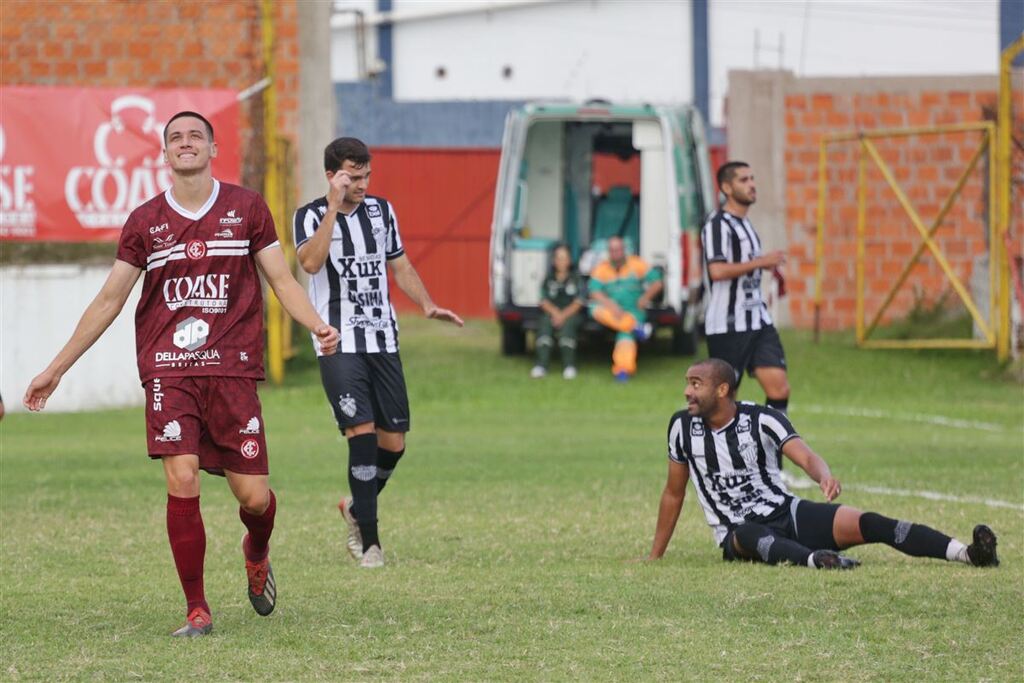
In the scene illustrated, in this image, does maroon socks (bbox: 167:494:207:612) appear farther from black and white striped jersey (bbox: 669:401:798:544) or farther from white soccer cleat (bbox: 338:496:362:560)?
black and white striped jersey (bbox: 669:401:798:544)

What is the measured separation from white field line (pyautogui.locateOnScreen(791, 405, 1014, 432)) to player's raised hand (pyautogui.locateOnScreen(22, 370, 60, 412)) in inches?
443

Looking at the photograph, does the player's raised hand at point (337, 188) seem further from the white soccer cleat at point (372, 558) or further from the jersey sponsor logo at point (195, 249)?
the jersey sponsor logo at point (195, 249)

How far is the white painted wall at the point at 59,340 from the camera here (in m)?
18.5

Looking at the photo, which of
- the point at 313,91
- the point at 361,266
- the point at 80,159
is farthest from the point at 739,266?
the point at 313,91

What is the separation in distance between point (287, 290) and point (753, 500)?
2.90 m

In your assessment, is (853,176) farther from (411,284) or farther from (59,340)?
(411,284)

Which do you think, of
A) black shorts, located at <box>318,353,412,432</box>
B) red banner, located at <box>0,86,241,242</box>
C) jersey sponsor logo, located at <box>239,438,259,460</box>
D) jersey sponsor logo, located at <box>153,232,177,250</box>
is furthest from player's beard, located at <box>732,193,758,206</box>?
red banner, located at <box>0,86,241,242</box>

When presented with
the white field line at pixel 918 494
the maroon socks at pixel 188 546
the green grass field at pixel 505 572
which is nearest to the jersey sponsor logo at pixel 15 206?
the green grass field at pixel 505 572

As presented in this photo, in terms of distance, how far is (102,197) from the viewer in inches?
733

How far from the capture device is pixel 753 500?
9008 millimetres

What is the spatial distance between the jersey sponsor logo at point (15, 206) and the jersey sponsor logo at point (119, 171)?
40cm

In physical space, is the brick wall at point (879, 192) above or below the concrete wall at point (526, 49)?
below

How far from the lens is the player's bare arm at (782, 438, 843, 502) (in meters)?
7.91

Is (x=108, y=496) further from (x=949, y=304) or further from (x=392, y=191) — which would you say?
(x=392, y=191)
